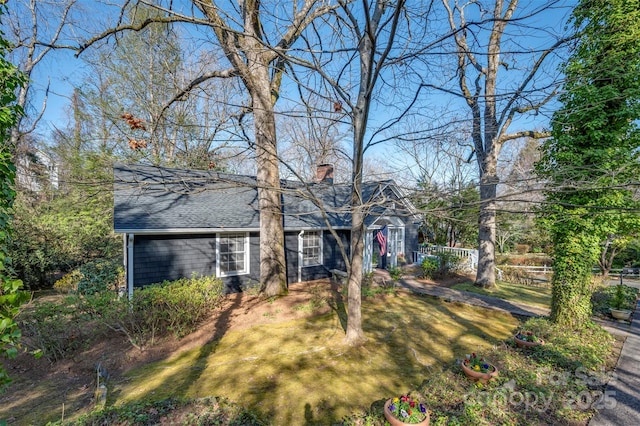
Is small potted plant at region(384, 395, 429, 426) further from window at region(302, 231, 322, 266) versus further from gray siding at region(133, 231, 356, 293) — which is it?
window at region(302, 231, 322, 266)

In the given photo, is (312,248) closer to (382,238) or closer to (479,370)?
(382,238)

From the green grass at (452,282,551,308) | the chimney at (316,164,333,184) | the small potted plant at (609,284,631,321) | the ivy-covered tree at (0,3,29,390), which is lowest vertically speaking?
the green grass at (452,282,551,308)

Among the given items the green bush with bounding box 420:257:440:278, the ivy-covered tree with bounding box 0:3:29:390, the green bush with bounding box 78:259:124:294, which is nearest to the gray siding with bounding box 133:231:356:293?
the green bush with bounding box 78:259:124:294

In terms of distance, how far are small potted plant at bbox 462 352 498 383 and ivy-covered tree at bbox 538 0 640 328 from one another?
11.0 ft

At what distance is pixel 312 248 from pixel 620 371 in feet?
29.3

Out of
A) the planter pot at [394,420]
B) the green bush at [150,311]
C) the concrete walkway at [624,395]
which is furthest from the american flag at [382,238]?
the planter pot at [394,420]

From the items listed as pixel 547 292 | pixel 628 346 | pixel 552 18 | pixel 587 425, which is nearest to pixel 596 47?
pixel 552 18

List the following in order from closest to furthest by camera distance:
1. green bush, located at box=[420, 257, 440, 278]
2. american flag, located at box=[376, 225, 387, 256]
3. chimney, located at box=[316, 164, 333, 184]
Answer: green bush, located at box=[420, 257, 440, 278]
american flag, located at box=[376, 225, 387, 256]
chimney, located at box=[316, 164, 333, 184]

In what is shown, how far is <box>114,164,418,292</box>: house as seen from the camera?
7.82 m

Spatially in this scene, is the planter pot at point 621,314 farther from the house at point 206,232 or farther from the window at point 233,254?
the window at point 233,254

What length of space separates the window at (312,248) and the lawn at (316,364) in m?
4.20

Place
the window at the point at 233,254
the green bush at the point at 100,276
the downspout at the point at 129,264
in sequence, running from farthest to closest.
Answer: the window at the point at 233,254 → the green bush at the point at 100,276 → the downspout at the point at 129,264

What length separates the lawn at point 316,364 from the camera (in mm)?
4125

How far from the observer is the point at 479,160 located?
1120 cm
